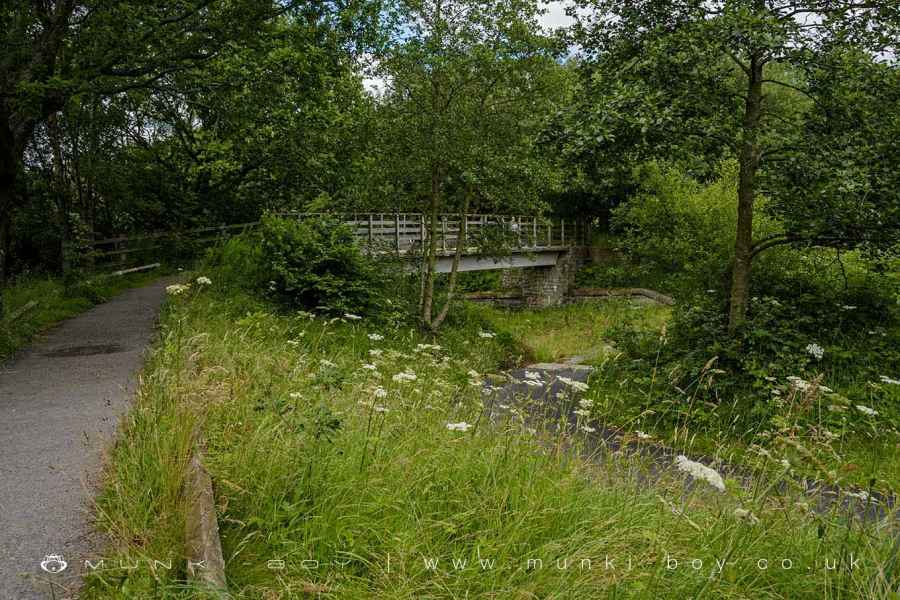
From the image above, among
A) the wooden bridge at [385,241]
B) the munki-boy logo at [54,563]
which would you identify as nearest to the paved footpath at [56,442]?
the munki-boy logo at [54,563]

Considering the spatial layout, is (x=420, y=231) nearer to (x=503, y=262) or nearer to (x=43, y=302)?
(x=503, y=262)

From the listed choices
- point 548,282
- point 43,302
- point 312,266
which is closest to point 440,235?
point 312,266

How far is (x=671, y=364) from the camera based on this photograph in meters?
10.8

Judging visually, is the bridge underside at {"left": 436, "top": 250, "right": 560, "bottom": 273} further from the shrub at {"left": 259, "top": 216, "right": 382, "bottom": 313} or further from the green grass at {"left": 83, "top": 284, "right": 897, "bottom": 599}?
the green grass at {"left": 83, "top": 284, "right": 897, "bottom": 599}

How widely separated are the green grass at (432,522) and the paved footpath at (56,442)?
24 centimetres

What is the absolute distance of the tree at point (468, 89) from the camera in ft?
55.1

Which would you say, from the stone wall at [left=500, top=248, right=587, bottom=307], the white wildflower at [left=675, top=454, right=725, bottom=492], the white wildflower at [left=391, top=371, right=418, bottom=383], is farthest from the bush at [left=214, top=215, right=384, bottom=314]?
the stone wall at [left=500, top=248, right=587, bottom=307]

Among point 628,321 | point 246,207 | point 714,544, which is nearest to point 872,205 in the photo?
point 628,321

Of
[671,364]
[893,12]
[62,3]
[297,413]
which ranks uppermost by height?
[62,3]

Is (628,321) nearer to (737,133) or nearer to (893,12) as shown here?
(737,133)

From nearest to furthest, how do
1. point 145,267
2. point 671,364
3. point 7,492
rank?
point 7,492 < point 671,364 < point 145,267

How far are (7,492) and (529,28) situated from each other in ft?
52.6

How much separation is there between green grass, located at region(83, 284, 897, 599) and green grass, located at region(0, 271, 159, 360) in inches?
266

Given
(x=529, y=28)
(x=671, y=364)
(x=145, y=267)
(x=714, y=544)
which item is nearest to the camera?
(x=714, y=544)
